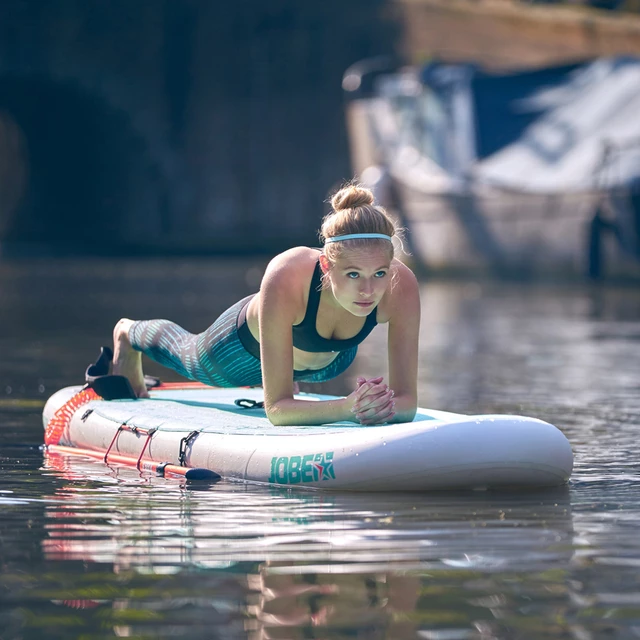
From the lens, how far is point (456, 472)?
5.39 metres

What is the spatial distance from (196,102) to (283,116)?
200 centimetres

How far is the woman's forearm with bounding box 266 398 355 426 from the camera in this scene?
19.4ft

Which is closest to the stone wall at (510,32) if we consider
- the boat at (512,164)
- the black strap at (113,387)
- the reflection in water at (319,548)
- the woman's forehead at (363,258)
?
the boat at (512,164)

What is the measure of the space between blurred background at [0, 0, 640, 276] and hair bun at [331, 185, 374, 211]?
17281mm

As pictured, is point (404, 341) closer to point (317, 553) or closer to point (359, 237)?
point (359, 237)

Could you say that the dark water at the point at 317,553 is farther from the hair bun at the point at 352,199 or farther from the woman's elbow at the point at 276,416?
the hair bun at the point at 352,199

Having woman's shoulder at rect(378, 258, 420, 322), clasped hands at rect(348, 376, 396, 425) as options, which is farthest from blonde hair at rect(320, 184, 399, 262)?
clasped hands at rect(348, 376, 396, 425)

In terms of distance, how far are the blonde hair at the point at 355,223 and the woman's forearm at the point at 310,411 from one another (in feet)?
2.03

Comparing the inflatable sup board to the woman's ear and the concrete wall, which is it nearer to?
the woman's ear

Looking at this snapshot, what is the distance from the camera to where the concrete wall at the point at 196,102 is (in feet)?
104

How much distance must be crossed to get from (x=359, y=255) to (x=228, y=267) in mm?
22524

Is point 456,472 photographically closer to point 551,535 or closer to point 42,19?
point 551,535

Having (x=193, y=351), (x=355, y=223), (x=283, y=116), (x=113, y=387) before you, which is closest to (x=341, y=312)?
(x=355, y=223)

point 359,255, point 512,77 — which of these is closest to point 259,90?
point 512,77
